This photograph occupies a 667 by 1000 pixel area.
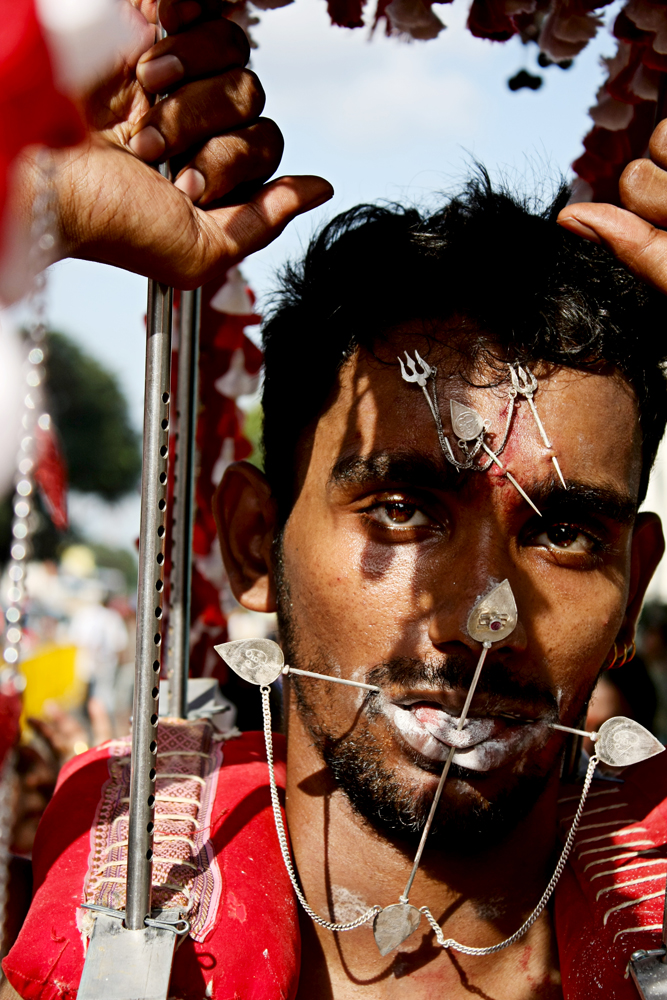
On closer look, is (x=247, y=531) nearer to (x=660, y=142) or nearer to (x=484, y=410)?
(x=484, y=410)

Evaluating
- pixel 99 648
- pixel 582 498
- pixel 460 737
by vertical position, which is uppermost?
pixel 582 498

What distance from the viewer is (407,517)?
75.4 inches

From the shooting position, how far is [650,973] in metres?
1.64

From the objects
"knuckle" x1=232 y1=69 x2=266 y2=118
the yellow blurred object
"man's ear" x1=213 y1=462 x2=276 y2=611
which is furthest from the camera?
the yellow blurred object

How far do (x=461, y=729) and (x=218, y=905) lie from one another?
52 centimetres

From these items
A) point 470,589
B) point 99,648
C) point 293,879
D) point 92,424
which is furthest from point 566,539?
point 92,424

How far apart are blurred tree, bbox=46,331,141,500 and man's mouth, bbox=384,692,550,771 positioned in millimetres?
36689

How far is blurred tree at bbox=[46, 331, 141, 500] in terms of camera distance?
126 ft

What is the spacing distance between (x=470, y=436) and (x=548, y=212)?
77cm

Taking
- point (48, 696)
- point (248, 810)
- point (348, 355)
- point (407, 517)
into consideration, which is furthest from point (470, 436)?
point (48, 696)

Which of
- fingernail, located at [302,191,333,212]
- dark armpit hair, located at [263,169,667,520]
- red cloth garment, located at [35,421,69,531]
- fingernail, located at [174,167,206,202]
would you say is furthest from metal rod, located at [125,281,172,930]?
dark armpit hair, located at [263,169,667,520]

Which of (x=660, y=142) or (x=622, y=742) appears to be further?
(x=622, y=742)

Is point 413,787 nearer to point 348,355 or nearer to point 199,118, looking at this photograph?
point 348,355

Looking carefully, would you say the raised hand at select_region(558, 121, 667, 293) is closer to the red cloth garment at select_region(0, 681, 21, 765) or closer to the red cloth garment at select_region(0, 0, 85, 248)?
the red cloth garment at select_region(0, 0, 85, 248)
